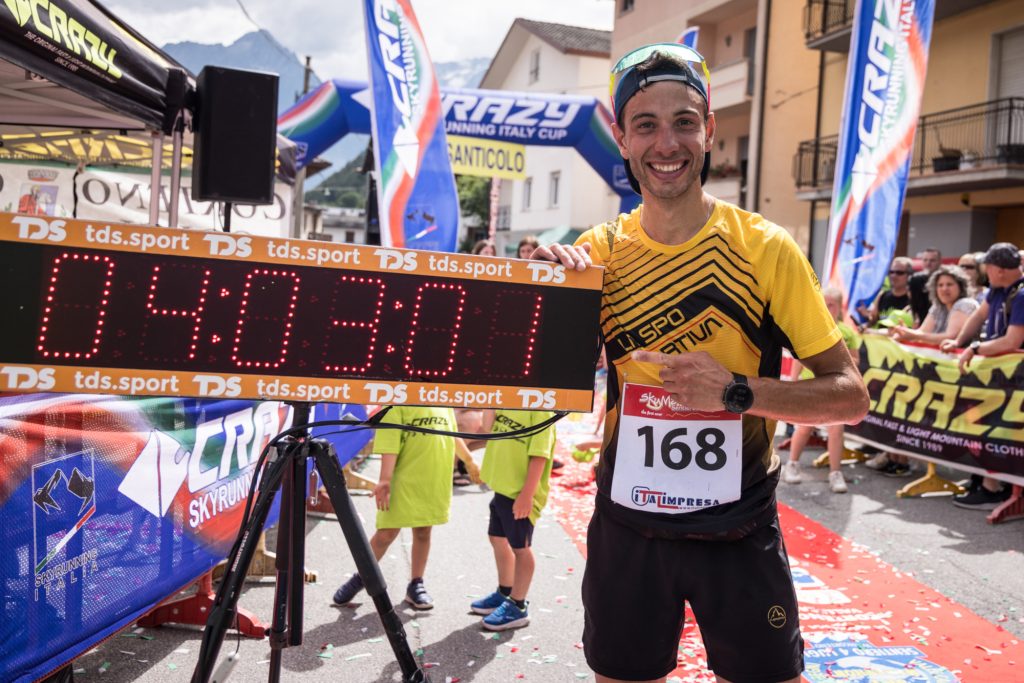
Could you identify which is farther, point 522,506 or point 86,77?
point 86,77

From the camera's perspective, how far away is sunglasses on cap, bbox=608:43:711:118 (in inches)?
93.7

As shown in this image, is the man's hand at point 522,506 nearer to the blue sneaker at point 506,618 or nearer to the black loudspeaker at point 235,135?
the blue sneaker at point 506,618

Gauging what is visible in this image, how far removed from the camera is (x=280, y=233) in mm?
12305

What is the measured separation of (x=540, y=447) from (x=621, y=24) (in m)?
30.2

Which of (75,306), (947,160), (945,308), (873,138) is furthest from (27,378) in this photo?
(947,160)

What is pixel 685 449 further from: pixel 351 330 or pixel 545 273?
pixel 351 330

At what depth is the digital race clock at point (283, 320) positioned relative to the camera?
7.56 feet

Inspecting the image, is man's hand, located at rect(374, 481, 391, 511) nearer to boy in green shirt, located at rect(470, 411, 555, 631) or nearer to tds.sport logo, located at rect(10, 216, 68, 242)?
boy in green shirt, located at rect(470, 411, 555, 631)

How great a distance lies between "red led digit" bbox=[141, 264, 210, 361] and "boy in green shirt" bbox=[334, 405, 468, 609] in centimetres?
225

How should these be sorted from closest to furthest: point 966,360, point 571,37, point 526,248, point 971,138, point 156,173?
1. point 156,173
2. point 526,248
3. point 966,360
4. point 971,138
5. point 571,37

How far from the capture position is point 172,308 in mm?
2389

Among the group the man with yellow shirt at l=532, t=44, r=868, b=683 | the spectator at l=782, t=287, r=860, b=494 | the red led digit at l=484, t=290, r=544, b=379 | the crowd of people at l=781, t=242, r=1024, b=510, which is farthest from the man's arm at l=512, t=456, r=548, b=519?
the crowd of people at l=781, t=242, r=1024, b=510

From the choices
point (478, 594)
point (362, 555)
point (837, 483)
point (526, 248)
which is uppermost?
point (526, 248)

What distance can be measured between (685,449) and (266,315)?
1269 mm
